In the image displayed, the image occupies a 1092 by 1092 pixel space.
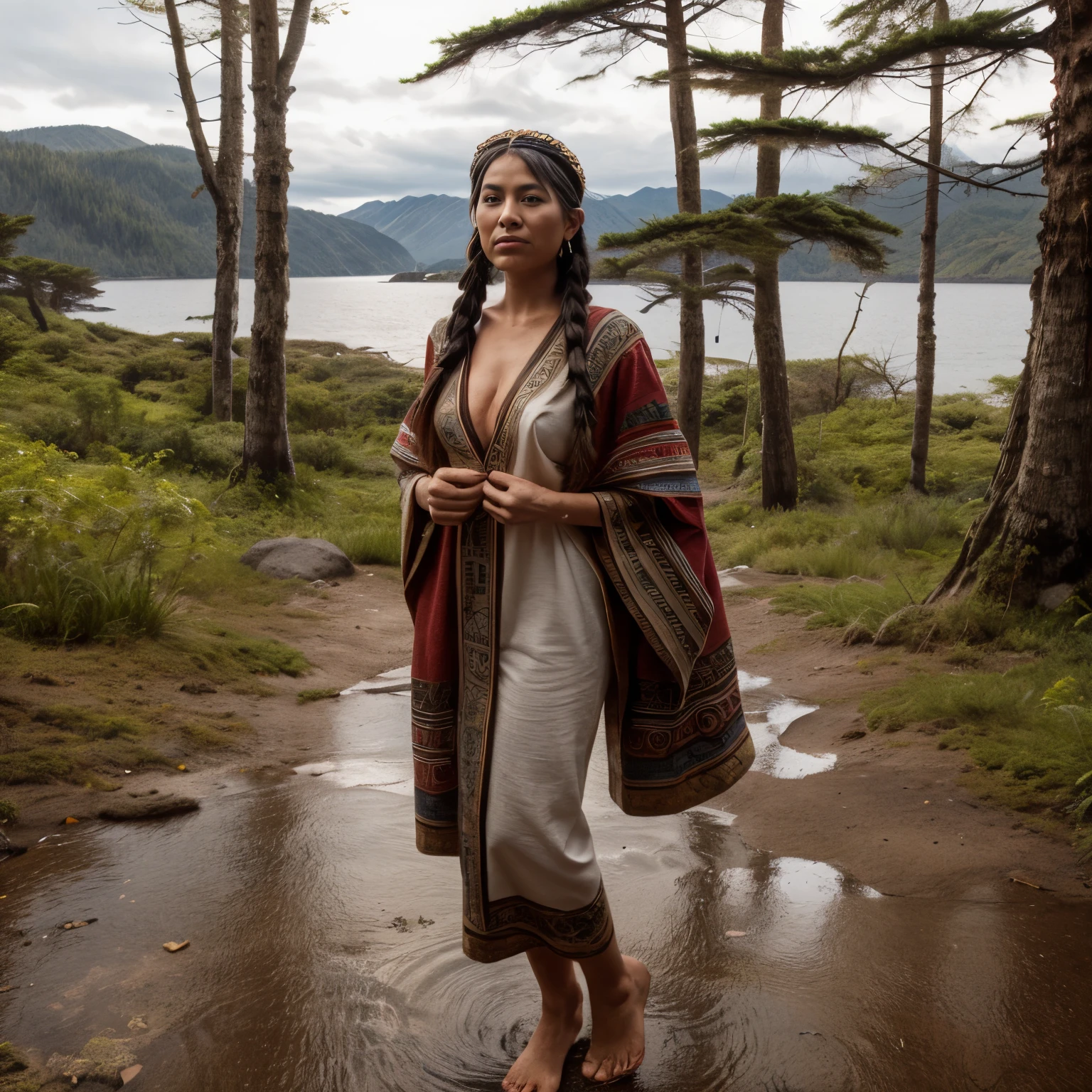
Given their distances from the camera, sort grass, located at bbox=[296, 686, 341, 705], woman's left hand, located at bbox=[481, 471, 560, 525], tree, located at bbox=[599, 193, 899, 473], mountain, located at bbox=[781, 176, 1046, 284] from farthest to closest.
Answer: mountain, located at bbox=[781, 176, 1046, 284] → tree, located at bbox=[599, 193, 899, 473] → grass, located at bbox=[296, 686, 341, 705] → woman's left hand, located at bbox=[481, 471, 560, 525]

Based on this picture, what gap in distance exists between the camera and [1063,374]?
5.56 metres

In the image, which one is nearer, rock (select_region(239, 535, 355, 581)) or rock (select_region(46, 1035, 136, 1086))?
rock (select_region(46, 1035, 136, 1086))

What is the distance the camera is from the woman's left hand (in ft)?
6.94

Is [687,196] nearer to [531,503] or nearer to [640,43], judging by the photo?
[640,43]

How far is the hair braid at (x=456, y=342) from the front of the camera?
240 cm

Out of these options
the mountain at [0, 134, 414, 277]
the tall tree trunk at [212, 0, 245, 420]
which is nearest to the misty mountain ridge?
the mountain at [0, 134, 414, 277]

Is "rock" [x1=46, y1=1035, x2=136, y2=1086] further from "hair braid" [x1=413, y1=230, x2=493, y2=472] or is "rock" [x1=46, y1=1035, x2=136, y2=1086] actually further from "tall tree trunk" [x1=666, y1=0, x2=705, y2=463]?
"tall tree trunk" [x1=666, y1=0, x2=705, y2=463]

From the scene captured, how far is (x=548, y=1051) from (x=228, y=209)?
15061 mm

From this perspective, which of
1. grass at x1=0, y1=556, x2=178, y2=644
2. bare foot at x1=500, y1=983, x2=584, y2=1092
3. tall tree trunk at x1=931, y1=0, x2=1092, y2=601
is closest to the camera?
bare foot at x1=500, y1=983, x2=584, y2=1092

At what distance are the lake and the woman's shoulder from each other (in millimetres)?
10905

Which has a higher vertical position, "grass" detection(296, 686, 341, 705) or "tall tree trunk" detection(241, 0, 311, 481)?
"tall tree trunk" detection(241, 0, 311, 481)

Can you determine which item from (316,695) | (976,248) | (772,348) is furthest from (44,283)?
(976,248)

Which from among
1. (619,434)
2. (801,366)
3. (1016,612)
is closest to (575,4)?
(1016,612)

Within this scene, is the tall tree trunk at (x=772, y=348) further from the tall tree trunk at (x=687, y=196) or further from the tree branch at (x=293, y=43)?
the tree branch at (x=293, y=43)
